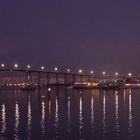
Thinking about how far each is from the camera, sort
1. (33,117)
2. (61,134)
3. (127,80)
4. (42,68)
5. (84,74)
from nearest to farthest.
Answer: (61,134) → (33,117) → (42,68) → (84,74) → (127,80)

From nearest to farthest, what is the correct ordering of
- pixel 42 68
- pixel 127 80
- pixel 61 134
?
pixel 61 134
pixel 42 68
pixel 127 80

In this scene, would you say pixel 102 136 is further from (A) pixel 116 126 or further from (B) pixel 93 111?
(B) pixel 93 111

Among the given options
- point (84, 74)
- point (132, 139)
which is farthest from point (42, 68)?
point (132, 139)

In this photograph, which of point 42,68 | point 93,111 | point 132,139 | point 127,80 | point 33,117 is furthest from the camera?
point 127,80

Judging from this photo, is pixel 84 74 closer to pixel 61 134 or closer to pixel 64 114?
pixel 64 114

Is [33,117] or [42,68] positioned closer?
[33,117]

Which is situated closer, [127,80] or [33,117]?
[33,117]

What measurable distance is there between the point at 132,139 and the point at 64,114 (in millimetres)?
11905

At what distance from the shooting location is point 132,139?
22.4 meters

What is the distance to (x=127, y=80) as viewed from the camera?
121 meters

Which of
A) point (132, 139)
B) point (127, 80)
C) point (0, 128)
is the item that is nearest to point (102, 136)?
point (132, 139)

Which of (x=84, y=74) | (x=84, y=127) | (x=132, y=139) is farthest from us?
(x=84, y=74)

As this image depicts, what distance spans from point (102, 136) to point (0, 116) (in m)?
12.2

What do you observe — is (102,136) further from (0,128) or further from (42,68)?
(42,68)
